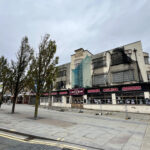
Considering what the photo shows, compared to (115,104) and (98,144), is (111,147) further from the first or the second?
(115,104)

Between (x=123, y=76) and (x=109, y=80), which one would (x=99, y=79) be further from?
(x=123, y=76)

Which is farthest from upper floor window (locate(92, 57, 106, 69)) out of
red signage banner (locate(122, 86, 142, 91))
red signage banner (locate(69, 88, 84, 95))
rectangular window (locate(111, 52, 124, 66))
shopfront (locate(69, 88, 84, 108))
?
red signage banner (locate(122, 86, 142, 91))

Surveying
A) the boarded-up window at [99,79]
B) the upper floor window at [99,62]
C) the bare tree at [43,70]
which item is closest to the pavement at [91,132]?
the bare tree at [43,70]

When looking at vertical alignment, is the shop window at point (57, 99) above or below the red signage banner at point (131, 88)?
A: below

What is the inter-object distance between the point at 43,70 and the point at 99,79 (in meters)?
14.3

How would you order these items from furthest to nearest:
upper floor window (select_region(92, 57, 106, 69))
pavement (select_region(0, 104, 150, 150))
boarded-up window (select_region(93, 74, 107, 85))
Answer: upper floor window (select_region(92, 57, 106, 69))
boarded-up window (select_region(93, 74, 107, 85))
pavement (select_region(0, 104, 150, 150))

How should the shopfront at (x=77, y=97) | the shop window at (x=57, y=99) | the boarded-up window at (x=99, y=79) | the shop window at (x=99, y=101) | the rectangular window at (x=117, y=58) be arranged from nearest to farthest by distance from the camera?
the shop window at (x=99, y=101) → the rectangular window at (x=117, y=58) → the boarded-up window at (x=99, y=79) → the shopfront at (x=77, y=97) → the shop window at (x=57, y=99)

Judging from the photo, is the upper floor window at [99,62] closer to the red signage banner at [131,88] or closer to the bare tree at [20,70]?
the red signage banner at [131,88]

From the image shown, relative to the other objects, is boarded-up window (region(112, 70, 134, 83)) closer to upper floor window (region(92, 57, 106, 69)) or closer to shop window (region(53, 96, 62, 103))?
upper floor window (region(92, 57, 106, 69))

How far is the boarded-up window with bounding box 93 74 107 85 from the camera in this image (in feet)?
72.4

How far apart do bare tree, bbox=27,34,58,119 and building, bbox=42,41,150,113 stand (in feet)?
41.9

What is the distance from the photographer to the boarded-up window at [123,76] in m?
19.1

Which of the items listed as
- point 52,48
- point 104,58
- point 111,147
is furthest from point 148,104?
point 52,48

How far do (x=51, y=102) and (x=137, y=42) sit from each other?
25.8m
